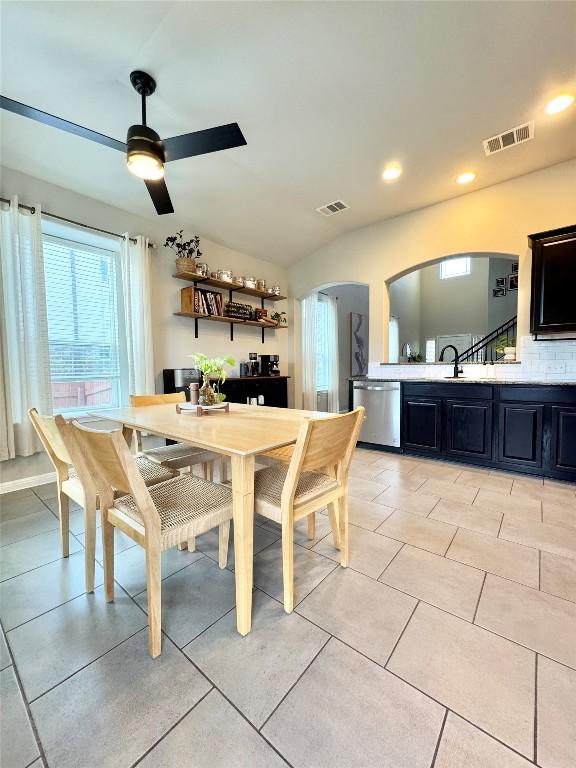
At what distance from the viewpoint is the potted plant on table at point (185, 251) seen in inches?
137

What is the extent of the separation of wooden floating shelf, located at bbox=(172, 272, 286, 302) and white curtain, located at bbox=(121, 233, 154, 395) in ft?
1.42

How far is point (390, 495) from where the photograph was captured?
2535 mm

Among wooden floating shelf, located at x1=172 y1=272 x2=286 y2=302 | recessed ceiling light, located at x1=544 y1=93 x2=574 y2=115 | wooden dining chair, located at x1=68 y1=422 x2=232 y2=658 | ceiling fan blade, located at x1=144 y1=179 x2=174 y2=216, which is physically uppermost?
recessed ceiling light, located at x1=544 y1=93 x2=574 y2=115

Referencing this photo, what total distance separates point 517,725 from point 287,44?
325cm

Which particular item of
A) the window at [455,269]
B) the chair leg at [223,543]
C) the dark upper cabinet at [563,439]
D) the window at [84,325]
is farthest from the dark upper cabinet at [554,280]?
the window at [455,269]

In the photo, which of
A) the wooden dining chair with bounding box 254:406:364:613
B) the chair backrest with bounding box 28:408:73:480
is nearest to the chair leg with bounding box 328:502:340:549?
the wooden dining chair with bounding box 254:406:364:613

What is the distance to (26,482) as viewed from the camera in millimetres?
2734

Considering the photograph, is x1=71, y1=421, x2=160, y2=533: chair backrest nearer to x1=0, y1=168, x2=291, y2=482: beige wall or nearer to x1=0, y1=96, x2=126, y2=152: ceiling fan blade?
x1=0, y1=96, x2=126, y2=152: ceiling fan blade

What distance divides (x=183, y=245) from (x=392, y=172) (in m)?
2.34

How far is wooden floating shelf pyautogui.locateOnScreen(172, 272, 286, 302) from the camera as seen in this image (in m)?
3.63

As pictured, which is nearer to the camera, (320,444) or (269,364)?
(320,444)

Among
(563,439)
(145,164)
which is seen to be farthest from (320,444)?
(563,439)

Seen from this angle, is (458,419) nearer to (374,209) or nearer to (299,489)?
(299,489)

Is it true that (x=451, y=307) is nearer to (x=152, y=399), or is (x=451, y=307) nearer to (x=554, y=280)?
(x=554, y=280)
